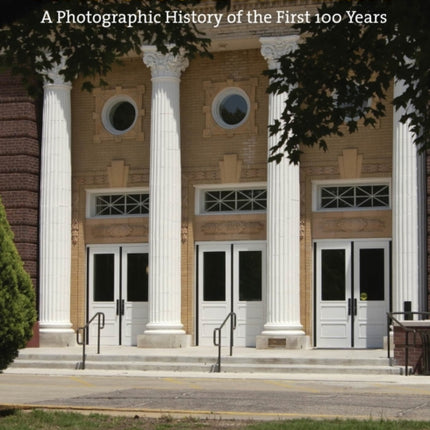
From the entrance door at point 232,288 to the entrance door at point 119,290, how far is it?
61.6 inches

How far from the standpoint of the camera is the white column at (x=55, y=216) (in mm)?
29906

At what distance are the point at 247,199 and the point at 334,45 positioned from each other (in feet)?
52.1

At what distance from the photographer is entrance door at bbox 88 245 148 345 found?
3030 cm

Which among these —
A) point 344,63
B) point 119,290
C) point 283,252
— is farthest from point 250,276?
point 344,63

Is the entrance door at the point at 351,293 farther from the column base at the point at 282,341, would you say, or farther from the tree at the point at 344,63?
the tree at the point at 344,63

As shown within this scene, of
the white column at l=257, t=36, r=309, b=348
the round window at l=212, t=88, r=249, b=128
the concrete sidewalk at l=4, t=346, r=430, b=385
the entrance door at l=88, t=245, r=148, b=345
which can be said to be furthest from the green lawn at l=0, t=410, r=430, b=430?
the round window at l=212, t=88, r=249, b=128

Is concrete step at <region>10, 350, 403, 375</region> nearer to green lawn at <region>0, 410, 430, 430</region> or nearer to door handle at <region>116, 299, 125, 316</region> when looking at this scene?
door handle at <region>116, 299, 125, 316</region>

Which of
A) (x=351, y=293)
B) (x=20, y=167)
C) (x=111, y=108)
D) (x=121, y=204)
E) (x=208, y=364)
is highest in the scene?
(x=111, y=108)

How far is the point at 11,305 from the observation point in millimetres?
15117

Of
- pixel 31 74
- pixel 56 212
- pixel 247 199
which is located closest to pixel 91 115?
pixel 56 212

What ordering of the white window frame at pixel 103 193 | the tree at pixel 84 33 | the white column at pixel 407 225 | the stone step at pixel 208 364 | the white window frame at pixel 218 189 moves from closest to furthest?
the tree at pixel 84 33
the stone step at pixel 208 364
the white column at pixel 407 225
the white window frame at pixel 218 189
the white window frame at pixel 103 193

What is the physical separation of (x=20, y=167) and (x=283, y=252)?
7192 mm

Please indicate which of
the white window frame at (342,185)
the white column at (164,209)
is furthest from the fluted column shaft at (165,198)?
the white window frame at (342,185)

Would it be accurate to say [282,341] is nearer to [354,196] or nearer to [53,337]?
[354,196]
